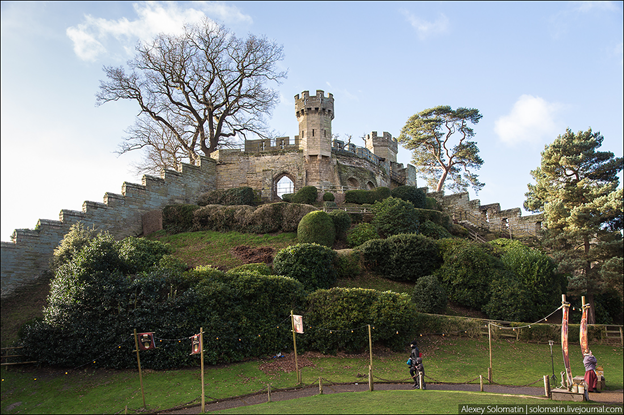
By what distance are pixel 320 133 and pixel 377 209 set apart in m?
9.14

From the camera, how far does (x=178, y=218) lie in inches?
1096

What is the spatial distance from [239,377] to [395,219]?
14.2m

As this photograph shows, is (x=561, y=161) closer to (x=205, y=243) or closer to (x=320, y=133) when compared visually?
(x=320, y=133)

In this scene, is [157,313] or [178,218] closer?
[157,313]

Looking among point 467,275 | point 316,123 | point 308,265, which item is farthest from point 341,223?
point 316,123

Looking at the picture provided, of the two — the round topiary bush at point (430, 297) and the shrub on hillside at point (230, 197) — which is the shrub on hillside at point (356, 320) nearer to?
the round topiary bush at point (430, 297)

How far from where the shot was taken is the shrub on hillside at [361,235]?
24.7 metres

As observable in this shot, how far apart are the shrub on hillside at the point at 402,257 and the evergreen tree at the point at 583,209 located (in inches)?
216

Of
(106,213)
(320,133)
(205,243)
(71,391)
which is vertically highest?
(320,133)

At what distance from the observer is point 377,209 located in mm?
27281

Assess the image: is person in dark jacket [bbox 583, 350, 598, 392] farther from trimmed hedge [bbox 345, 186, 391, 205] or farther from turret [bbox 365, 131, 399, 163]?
turret [bbox 365, 131, 399, 163]

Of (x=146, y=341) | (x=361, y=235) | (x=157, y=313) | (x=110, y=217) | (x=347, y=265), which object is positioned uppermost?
(x=110, y=217)

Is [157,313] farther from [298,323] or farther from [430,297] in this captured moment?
[430,297]

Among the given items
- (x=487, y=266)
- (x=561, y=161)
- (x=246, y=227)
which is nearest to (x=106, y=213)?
(x=246, y=227)
